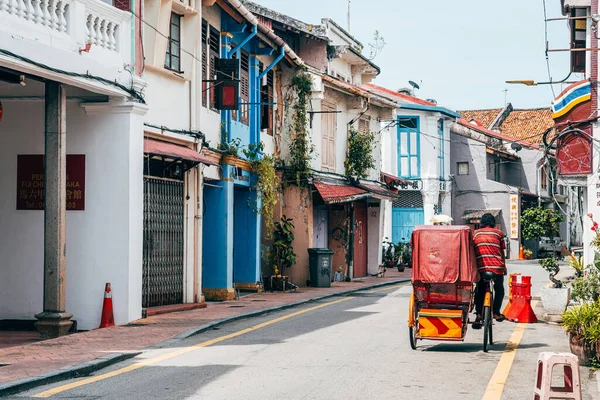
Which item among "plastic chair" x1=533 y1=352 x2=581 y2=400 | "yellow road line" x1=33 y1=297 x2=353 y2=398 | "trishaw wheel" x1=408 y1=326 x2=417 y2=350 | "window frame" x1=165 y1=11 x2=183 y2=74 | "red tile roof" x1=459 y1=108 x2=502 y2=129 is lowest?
"yellow road line" x1=33 y1=297 x2=353 y2=398

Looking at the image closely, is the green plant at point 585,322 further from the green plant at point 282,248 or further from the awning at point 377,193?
the awning at point 377,193

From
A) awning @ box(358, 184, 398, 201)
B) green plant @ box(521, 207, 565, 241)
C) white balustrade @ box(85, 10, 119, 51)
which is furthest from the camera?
green plant @ box(521, 207, 565, 241)

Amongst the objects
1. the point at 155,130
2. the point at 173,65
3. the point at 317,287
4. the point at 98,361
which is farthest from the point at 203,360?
the point at 317,287

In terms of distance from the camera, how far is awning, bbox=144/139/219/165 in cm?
1591

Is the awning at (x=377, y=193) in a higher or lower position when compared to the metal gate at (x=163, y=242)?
higher

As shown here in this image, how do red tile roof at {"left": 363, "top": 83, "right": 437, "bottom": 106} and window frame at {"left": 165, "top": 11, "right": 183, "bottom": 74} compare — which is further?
red tile roof at {"left": 363, "top": 83, "right": 437, "bottom": 106}

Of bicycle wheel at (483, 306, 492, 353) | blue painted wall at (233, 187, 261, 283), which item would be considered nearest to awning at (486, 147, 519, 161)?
blue painted wall at (233, 187, 261, 283)

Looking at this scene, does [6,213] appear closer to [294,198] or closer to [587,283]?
[587,283]

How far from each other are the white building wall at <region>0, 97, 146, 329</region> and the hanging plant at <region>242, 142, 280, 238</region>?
7.38 meters

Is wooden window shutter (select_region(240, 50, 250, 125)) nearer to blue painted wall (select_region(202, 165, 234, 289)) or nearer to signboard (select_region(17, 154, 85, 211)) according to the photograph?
blue painted wall (select_region(202, 165, 234, 289))

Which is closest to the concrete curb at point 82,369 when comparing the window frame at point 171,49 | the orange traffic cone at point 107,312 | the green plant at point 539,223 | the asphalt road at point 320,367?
the asphalt road at point 320,367

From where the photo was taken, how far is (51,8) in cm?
1311

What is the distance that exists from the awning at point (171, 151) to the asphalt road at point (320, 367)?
129 inches

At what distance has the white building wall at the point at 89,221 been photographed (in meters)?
14.9
